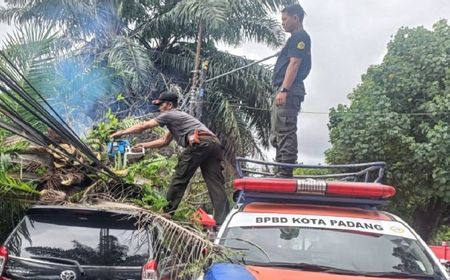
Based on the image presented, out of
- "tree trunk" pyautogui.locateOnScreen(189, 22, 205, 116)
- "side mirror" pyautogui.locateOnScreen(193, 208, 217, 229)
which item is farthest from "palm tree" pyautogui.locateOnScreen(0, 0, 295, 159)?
"side mirror" pyautogui.locateOnScreen(193, 208, 217, 229)

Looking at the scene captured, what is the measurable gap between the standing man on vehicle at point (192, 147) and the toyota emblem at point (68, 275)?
5.88 feet

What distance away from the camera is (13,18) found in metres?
16.3

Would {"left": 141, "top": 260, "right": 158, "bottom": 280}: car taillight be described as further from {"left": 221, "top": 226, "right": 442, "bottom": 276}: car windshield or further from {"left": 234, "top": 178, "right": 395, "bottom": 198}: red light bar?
{"left": 234, "top": 178, "right": 395, "bottom": 198}: red light bar

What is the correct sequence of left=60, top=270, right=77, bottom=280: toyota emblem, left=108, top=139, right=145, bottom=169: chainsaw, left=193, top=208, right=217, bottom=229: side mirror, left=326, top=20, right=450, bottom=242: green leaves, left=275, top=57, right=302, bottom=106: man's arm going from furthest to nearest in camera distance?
left=326, top=20, right=450, bottom=242: green leaves
left=275, top=57, right=302, bottom=106: man's arm
left=108, top=139, right=145, bottom=169: chainsaw
left=193, top=208, right=217, bottom=229: side mirror
left=60, top=270, right=77, bottom=280: toyota emblem

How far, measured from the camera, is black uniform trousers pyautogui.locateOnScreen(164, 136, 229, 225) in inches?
231

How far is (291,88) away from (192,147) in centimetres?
134

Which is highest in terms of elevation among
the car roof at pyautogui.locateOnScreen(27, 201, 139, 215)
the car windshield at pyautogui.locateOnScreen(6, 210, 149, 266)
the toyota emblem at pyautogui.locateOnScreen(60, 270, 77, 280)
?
the car roof at pyautogui.locateOnScreen(27, 201, 139, 215)

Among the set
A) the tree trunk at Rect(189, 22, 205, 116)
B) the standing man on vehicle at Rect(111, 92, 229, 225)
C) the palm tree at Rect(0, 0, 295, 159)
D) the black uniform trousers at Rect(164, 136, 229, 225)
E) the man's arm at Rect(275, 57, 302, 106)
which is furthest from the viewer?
the palm tree at Rect(0, 0, 295, 159)

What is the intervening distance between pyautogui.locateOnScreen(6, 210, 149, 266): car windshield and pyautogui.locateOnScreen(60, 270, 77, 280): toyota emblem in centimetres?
12

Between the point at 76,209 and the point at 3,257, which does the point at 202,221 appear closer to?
the point at 76,209

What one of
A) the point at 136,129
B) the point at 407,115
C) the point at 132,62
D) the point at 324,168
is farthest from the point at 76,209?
the point at 407,115

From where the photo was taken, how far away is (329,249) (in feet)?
14.4

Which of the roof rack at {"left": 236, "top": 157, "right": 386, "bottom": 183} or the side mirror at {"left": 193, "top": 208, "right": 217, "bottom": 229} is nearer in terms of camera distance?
the roof rack at {"left": 236, "top": 157, "right": 386, "bottom": 183}

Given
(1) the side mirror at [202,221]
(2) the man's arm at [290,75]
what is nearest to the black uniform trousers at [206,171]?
(1) the side mirror at [202,221]
